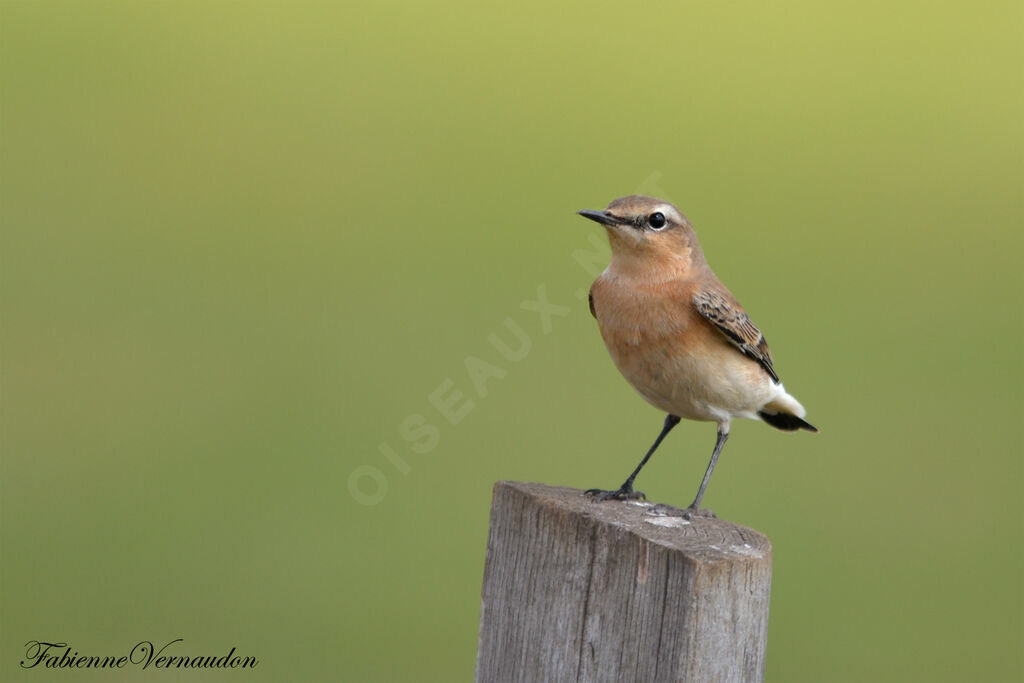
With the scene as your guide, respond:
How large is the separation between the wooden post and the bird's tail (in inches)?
104

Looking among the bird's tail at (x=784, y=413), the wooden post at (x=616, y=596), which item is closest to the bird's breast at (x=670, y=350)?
the bird's tail at (x=784, y=413)

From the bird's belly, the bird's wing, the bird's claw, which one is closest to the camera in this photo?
the bird's claw

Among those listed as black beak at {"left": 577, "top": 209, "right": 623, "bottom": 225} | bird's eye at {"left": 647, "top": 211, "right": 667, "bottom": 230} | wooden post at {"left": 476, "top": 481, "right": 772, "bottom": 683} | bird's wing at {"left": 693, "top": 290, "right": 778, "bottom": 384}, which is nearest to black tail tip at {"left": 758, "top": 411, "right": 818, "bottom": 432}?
bird's wing at {"left": 693, "top": 290, "right": 778, "bottom": 384}

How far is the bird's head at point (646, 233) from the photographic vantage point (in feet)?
21.0

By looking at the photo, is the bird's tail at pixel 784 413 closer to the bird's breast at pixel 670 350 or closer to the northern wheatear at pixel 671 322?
the northern wheatear at pixel 671 322

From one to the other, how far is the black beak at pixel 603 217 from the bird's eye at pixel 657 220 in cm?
15

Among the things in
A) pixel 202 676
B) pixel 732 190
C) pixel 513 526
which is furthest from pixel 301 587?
pixel 732 190

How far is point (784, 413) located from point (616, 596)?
11.2ft

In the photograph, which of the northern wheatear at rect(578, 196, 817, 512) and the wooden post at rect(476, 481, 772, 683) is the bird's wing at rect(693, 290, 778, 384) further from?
the wooden post at rect(476, 481, 772, 683)

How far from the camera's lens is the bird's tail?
6988 mm

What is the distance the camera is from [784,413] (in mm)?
7141

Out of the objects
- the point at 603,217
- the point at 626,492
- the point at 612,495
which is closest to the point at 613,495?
the point at 612,495

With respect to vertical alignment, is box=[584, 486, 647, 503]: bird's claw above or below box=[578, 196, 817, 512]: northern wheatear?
below

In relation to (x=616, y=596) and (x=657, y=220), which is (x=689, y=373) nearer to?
(x=657, y=220)
